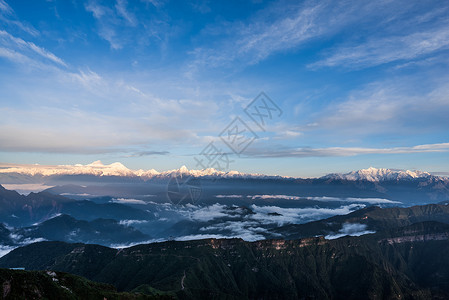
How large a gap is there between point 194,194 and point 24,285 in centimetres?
10305

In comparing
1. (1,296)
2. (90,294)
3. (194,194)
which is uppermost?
(194,194)

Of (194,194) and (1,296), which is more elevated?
(194,194)

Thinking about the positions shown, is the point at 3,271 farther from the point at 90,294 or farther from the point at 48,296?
the point at 90,294

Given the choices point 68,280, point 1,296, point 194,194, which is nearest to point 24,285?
point 1,296

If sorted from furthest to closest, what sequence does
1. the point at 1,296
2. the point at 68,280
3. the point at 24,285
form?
the point at 68,280 < the point at 24,285 < the point at 1,296

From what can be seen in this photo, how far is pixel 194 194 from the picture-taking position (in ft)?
534

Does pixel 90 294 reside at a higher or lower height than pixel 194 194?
lower

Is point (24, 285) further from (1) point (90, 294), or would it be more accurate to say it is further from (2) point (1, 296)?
(1) point (90, 294)

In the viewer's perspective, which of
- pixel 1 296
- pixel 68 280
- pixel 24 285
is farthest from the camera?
pixel 68 280

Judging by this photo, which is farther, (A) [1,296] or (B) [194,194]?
(B) [194,194]

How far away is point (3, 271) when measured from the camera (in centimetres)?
15875

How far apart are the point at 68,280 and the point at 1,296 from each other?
1744 inches

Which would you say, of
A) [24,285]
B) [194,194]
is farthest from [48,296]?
[194,194]

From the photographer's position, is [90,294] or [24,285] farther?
[90,294]
